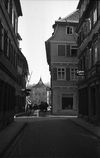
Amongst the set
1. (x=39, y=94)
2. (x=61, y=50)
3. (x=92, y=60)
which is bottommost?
(x=92, y=60)

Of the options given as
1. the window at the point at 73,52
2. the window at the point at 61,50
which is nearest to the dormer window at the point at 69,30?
the window at the point at 61,50

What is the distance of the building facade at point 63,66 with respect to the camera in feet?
138

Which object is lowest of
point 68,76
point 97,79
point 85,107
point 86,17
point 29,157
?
point 29,157

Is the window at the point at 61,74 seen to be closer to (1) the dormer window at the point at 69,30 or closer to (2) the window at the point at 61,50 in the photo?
(2) the window at the point at 61,50

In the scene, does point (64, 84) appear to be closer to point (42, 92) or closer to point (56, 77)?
point (56, 77)

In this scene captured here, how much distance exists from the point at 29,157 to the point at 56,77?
110ft

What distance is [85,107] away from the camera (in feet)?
91.5

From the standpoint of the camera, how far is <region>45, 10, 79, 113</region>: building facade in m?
42.1

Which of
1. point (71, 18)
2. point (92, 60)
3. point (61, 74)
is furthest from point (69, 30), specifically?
point (92, 60)

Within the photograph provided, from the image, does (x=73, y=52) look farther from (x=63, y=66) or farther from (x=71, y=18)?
(x=71, y=18)

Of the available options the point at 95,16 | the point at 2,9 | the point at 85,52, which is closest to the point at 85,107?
the point at 85,52

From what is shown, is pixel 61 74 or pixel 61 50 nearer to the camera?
pixel 61 74

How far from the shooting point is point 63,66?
43000mm

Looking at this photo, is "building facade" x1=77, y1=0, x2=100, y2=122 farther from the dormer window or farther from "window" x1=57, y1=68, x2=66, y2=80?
the dormer window
